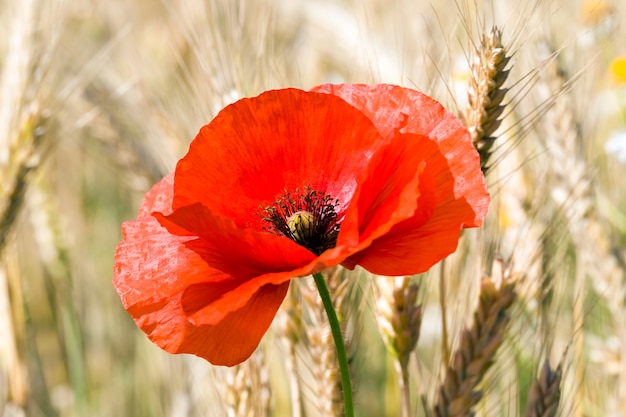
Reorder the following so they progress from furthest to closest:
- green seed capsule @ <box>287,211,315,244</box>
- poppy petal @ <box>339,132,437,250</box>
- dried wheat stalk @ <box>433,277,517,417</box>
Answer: dried wheat stalk @ <box>433,277,517,417</box> < green seed capsule @ <box>287,211,315,244</box> < poppy petal @ <box>339,132,437,250</box>

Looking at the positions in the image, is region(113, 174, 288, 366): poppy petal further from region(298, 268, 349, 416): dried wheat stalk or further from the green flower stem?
region(298, 268, 349, 416): dried wheat stalk

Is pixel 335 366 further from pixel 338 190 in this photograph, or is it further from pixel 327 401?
pixel 338 190

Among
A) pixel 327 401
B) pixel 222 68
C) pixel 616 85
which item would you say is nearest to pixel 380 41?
pixel 616 85

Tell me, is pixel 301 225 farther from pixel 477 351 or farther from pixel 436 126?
pixel 477 351

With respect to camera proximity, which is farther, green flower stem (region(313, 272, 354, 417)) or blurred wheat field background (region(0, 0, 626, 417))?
blurred wheat field background (region(0, 0, 626, 417))

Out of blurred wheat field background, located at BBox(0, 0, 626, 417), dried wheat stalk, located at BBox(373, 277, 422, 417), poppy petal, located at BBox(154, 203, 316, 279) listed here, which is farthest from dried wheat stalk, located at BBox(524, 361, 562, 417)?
poppy petal, located at BBox(154, 203, 316, 279)

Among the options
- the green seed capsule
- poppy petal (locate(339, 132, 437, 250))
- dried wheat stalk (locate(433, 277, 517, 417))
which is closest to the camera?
poppy petal (locate(339, 132, 437, 250))
